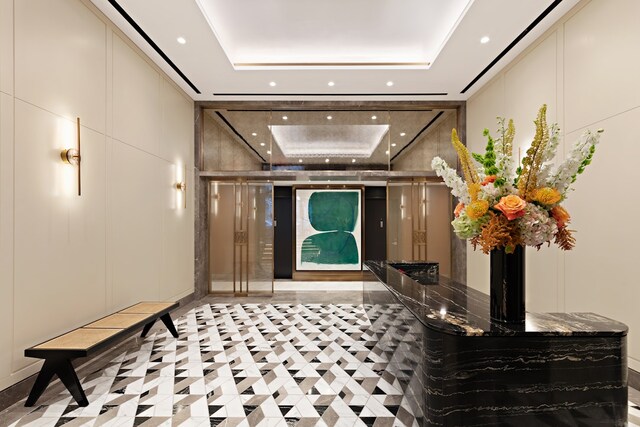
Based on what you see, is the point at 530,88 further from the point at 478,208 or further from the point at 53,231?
the point at 53,231

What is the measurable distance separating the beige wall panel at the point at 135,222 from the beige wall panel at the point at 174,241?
12cm

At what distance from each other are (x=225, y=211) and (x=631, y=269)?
5.97 metres

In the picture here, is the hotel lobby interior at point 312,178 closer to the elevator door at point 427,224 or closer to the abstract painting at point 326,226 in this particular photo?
Result: the elevator door at point 427,224

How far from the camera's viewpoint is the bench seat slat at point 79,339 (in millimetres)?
2580

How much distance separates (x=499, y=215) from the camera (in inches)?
71.9

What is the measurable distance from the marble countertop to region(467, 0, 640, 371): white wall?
1.34m

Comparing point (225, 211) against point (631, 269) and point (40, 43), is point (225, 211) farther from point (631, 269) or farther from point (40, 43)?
point (631, 269)

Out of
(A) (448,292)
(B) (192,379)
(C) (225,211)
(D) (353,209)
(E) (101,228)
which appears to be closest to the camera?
(A) (448,292)

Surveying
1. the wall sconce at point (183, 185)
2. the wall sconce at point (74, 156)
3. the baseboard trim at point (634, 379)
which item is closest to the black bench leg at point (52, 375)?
the wall sconce at point (74, 156)

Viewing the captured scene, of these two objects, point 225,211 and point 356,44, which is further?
point 225,211

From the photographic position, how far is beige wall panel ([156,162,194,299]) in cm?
504

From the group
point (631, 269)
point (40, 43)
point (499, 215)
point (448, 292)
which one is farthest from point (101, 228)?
point (631, 269)

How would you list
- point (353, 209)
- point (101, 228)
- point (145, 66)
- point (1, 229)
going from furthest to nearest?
point (353, 209) < point (145, 66) < point (101, 228) < point (1, 229)

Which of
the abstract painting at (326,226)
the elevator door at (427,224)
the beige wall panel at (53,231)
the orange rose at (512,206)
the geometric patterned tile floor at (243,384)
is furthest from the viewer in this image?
the abstract painting at (326,226)
